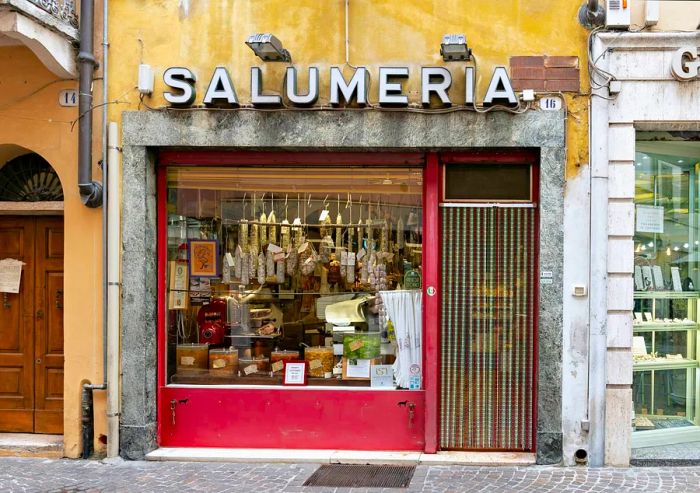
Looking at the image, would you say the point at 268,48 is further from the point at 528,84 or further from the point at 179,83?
the point at 528,84

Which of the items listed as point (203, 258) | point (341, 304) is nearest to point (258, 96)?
point (203, 258)

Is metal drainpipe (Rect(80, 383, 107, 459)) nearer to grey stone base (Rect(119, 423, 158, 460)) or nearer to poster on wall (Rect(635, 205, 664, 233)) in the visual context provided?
grey stone base (Rect(119, 423, 158, 460))

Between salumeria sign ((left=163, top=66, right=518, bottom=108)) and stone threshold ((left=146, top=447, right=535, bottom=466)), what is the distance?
11.4 feet

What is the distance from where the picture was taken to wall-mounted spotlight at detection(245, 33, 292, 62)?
6441mm

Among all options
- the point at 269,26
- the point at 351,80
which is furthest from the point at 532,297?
the point at 269,26

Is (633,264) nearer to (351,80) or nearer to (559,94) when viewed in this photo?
(559,94)

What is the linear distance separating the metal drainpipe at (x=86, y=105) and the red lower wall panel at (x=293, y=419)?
2192 mm

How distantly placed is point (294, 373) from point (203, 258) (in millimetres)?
1596

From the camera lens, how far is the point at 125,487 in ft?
20.4

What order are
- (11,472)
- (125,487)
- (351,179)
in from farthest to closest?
(351,179), (11,472), (125,487)

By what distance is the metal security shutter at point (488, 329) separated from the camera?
6988mm

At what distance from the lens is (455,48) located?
6.52 m

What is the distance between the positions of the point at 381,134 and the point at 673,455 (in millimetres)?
4359

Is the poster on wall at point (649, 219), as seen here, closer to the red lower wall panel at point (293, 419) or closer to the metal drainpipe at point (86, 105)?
the red lower wall panel at point (293, 419)
